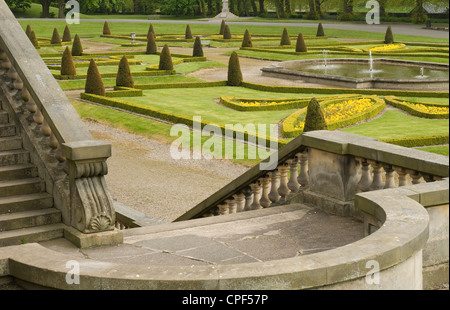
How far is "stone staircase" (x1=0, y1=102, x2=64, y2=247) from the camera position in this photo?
26.2 ft

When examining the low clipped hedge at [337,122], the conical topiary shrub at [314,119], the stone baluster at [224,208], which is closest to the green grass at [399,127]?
the low clipped hedge at [337,122]

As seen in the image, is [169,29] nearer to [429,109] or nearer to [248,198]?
[429,109]

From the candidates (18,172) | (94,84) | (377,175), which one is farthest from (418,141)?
(94,84)

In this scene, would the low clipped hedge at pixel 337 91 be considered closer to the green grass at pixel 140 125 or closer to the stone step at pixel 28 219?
the green grass at pixel 140 125

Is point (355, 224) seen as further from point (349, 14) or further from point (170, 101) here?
point (349, 14)

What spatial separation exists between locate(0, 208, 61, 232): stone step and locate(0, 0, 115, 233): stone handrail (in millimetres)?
125

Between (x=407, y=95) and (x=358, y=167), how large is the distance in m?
18.6

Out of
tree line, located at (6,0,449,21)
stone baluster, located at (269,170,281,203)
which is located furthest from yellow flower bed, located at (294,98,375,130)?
tree line, located at (6,0,449,21)

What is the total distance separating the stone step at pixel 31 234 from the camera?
25.7 ft

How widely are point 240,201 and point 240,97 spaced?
17.9 m

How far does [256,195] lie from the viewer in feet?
32.8

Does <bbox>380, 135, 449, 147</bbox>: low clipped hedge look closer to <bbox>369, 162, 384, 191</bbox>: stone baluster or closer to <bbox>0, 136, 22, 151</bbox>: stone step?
<bbox>369, 162, 384, 191</bbox>: stone baluster
